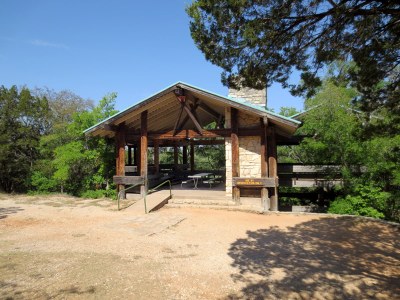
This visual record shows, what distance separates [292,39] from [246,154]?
6138 millimetres

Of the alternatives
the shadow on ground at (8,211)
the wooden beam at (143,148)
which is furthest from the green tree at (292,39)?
the shadow on ground at (8,211)

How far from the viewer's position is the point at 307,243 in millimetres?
6348

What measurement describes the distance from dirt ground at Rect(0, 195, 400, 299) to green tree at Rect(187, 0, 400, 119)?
132 inches

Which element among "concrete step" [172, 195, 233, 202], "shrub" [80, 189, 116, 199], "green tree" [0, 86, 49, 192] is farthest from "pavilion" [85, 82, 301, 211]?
"green tree" [0, 86, 49, 192]

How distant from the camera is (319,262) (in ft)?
16.9

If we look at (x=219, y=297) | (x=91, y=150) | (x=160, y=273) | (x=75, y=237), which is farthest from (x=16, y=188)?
(x=219, y=297)

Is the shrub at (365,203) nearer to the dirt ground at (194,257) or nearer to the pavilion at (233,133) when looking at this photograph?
the dirt ground at (194,257)

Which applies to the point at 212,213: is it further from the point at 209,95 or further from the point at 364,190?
the point at 364,190

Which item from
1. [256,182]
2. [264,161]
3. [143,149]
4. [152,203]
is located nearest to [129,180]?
[143,149]

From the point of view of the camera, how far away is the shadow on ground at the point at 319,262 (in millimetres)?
4039

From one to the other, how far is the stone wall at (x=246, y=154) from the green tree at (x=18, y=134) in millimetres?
10539

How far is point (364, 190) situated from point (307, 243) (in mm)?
4918

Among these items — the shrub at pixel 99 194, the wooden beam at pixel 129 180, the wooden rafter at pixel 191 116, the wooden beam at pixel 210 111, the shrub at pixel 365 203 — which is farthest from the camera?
the shrub at pixel 99 194

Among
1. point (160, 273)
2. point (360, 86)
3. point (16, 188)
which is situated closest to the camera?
point (160, 273)
